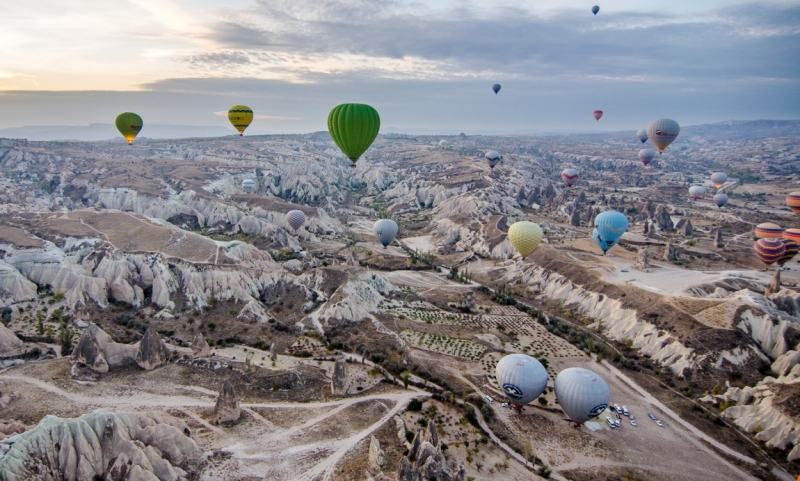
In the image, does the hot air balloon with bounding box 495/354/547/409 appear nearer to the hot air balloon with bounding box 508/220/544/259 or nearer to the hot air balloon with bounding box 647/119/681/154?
the hot air balloon with bounding box 508/220/544/259

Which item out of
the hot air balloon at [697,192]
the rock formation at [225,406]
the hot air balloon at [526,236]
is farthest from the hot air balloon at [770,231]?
the hot air balloon at [697,192]

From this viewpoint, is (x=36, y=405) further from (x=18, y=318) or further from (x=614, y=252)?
(x=614, y=252)

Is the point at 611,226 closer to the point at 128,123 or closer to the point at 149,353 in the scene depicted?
the point at 149,353

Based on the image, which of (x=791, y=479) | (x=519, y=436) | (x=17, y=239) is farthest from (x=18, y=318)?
(x=791, y=479)

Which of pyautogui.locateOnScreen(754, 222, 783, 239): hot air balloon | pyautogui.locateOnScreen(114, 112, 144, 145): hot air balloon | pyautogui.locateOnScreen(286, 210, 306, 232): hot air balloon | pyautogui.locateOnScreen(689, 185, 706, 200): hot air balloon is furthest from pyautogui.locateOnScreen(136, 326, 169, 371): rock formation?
pyautogui.locateOnScreen(689, 185, 706, 200): hot air balloon

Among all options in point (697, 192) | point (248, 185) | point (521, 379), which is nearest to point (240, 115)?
Answer: point (248, 185)

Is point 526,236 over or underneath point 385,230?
over
